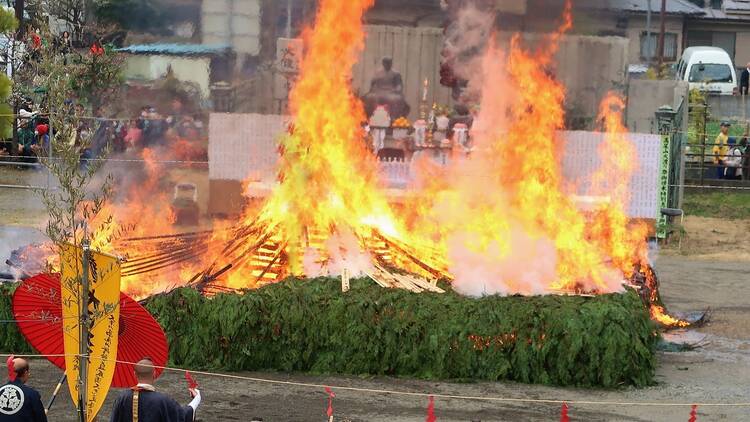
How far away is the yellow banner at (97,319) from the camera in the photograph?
9.59 metres

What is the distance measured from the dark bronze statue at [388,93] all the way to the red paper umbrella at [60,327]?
42.7ft

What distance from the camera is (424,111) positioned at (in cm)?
2375

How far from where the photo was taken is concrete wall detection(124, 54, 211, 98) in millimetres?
20234

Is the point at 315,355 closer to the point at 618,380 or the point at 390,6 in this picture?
the point at 618,380

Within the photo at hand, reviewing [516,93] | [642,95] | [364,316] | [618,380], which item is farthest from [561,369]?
[642,95]

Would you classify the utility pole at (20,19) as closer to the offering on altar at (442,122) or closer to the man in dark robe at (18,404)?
the offering on altar at (442,122)

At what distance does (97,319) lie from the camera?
31.7 ft

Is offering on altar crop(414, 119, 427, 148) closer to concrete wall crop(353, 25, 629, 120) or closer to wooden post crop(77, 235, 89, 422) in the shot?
concrete wall crop(353, 25, 629, 120)

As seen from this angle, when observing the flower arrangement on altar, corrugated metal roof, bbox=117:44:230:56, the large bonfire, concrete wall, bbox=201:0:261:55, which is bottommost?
→ the large bonfire

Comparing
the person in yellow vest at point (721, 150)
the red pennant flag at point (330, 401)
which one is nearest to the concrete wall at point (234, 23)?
the red pennant flag at point (330, 401)

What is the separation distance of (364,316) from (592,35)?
700cm

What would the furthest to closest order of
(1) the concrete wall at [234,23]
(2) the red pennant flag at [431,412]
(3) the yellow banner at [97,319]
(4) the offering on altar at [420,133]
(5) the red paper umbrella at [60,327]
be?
(4) the offering on altar at [420,133]
(1) the concrete wall at [234,23]
(2) the red pennant flag at [431,412]
(5) the red paper umbrella at [60,327]
(3) the yellow banner at [97,319]

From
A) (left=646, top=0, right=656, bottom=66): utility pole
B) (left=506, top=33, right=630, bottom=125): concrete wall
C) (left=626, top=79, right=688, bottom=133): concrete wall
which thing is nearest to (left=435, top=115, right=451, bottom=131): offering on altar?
(left=506, top=33, right=630, bottom=125): concrete wall

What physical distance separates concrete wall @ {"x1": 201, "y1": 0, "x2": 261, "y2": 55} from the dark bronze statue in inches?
148
